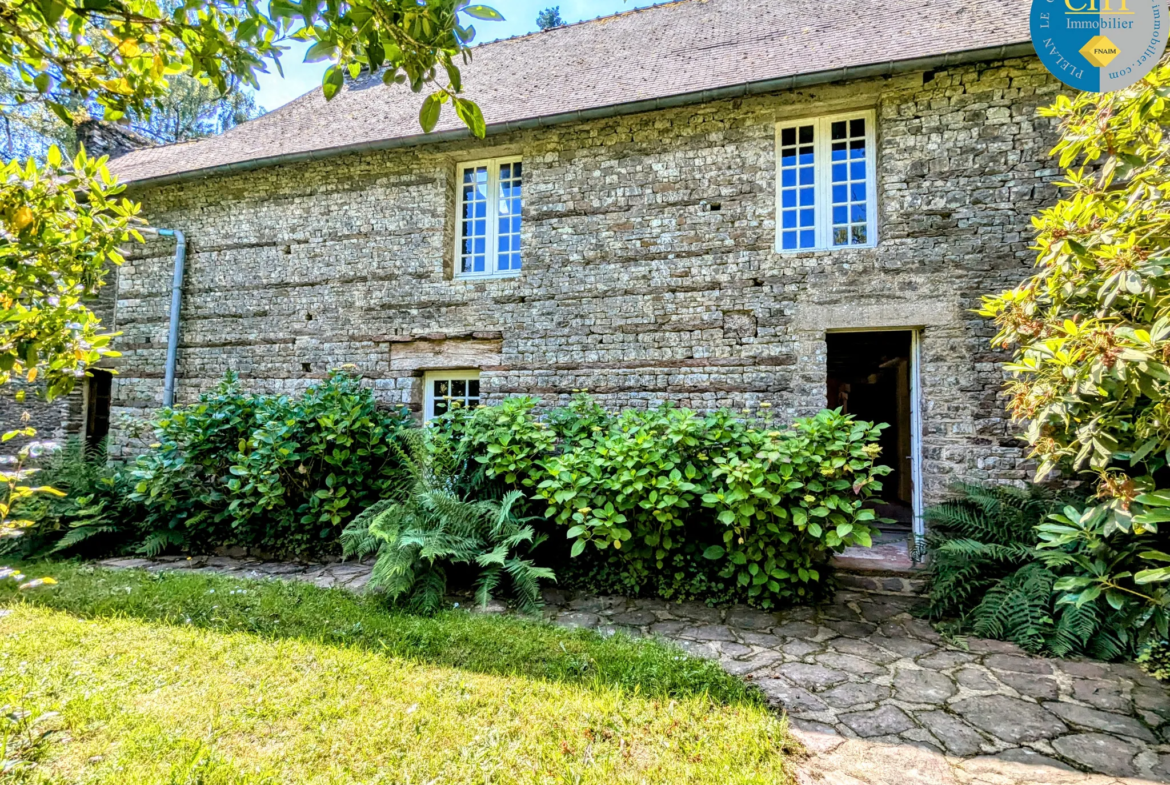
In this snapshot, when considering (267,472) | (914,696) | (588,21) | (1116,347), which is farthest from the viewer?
(588,21)

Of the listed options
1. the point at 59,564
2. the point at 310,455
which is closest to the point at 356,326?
the point at 310,455

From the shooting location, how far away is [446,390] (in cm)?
677

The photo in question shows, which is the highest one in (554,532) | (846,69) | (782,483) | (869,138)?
(846,69)

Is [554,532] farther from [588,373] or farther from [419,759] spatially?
[419,759]

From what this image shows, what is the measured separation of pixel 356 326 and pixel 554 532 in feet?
12.6

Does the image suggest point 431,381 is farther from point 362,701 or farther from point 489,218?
point 362,701

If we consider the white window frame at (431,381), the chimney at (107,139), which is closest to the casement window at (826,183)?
the white window frame at (431,381)

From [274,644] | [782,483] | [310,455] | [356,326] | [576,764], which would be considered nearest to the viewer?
[576,764]

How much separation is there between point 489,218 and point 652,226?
7.02 feet

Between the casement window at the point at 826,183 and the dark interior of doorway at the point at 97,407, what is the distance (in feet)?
33.8

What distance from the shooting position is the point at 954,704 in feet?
9.11

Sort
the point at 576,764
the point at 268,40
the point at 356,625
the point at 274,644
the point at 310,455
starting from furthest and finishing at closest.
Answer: the point at 310,455 → the point at 356,625 → the point at 274,644 → the point at 576,764 → the point at 268,40

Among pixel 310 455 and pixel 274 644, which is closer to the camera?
pixel 274 644

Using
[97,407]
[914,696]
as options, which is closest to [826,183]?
[914,696]
